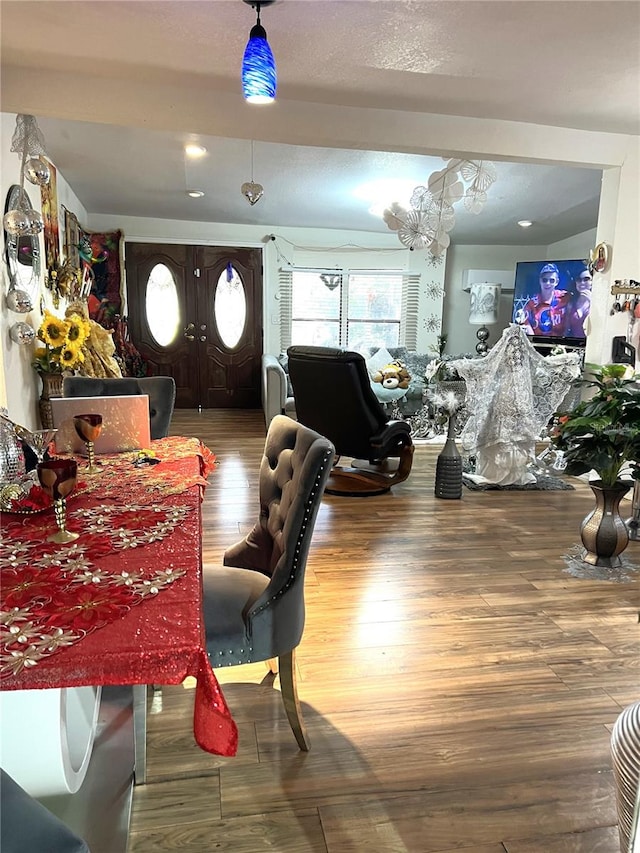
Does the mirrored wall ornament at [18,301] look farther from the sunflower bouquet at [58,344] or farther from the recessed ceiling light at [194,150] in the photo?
the recessed ceiling light at [194,150]

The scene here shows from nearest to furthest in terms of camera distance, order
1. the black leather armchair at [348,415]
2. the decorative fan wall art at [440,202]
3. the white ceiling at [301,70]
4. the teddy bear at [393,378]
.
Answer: the white ceiling at [301,70], the black leather armchair at [348,415], the decorative fan wall art at [440,202], the teddy bear at [393,378]

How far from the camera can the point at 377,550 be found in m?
3.06

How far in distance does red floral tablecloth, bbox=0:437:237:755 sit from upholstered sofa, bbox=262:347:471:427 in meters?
3.47

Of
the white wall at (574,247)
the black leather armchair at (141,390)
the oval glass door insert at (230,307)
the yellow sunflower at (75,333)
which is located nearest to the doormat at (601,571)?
the black leather armchair at (141,390)

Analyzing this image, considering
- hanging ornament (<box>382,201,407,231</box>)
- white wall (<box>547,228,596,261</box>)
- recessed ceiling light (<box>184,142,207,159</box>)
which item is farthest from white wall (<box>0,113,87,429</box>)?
white wall (<box>547,228,596,261</box>)

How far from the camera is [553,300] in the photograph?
22.9ft

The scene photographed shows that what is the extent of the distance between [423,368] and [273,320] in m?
2.22

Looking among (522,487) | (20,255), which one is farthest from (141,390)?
(522,487)

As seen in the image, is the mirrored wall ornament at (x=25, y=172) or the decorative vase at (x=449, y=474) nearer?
the mirrored wall ornament at (x=25, y=172)

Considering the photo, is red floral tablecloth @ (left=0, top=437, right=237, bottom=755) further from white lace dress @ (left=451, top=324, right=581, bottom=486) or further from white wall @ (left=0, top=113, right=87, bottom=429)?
white lace dress @ (left=451, top=324, right=581, bottom=486)

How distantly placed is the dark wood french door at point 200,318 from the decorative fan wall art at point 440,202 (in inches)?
139

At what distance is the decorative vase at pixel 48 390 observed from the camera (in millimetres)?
3508

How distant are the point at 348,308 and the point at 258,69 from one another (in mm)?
5889

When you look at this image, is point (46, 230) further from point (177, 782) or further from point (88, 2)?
point (177, 782)
